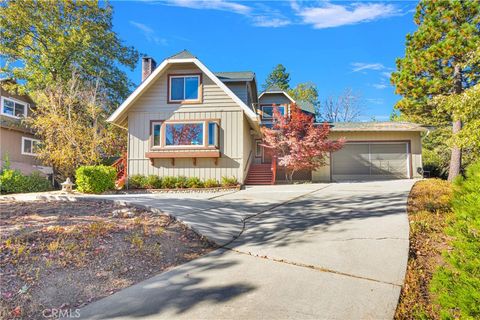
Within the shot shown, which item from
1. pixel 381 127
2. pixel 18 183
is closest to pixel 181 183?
pixel 18 183

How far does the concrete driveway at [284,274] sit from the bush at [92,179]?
7.56m

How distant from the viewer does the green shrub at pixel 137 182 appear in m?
14.3

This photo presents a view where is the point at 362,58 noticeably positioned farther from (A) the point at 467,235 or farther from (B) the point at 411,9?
(A) the point at 467,235

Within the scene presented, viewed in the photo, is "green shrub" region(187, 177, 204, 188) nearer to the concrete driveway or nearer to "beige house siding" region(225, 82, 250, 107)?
"beige house siding" region(225, 82, 250, 107)

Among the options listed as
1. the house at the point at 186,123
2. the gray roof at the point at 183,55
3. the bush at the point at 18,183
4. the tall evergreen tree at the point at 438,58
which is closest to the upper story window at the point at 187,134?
the house at the point at 186,123

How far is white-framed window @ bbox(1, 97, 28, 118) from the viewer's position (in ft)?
64.7

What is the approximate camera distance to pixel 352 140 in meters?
18.3

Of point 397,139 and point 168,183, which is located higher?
point 397,139

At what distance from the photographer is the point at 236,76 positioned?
1803 centimetres

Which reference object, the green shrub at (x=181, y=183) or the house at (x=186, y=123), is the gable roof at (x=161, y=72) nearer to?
the house at (x=186, y=123)

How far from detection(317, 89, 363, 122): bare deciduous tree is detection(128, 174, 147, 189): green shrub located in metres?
28.7

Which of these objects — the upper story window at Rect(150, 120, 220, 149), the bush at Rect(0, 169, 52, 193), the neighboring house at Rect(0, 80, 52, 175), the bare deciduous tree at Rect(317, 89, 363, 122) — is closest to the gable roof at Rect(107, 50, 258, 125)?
the upper story window at Rect(150, 120, 220, 149)

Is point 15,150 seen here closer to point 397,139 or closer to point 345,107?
point 397,139

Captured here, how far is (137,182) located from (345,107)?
1218 inches
